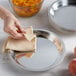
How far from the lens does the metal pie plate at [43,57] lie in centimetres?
69

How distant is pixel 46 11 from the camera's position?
91cm

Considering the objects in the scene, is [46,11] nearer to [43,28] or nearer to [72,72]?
[43,28]

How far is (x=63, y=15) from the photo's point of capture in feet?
2.85

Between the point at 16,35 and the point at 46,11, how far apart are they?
23cm

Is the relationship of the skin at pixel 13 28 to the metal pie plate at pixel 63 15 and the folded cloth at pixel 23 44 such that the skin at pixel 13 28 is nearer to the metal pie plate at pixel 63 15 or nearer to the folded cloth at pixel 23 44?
the folded cloth at pixel 23 44

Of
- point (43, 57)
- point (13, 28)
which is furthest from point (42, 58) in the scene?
point (13, 28)

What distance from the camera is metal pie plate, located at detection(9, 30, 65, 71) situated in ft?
2.26

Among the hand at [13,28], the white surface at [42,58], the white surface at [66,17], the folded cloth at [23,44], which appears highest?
the white surface at [66,17]

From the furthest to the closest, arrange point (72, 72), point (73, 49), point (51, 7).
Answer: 1. point (51, 7)
2. point (73, 49)
3. point (72, 72)

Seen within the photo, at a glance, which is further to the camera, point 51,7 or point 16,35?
point 51,7

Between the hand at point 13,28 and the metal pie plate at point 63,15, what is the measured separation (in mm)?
134

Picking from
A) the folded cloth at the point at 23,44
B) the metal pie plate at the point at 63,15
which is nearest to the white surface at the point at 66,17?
the metal pie plate at the point at 63,15

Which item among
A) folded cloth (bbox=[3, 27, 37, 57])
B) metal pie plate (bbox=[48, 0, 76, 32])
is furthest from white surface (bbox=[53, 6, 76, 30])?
folded cloth (bbox=[3, 27, 37, 57])

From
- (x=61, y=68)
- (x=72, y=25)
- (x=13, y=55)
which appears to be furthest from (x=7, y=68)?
(x=72, y=25)
